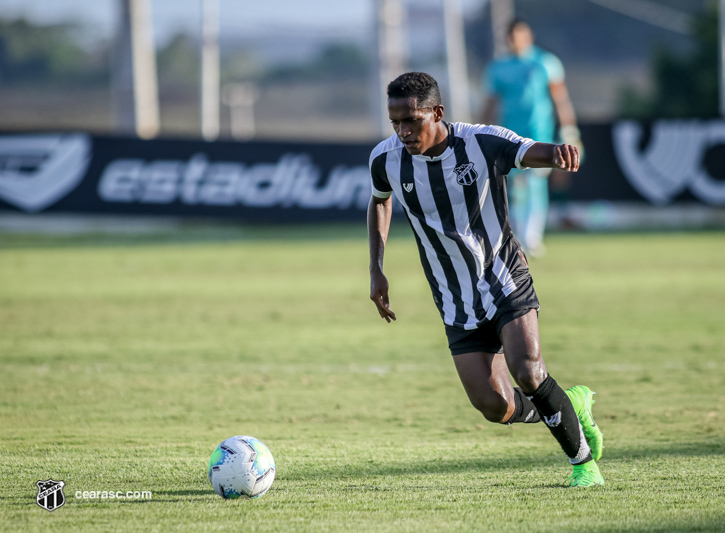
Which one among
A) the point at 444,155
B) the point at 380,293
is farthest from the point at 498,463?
the point at 444,155

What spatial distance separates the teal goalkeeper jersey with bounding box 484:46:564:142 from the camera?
449 inches

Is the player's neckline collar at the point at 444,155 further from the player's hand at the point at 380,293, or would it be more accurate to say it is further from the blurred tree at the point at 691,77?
the blurred tree at the point at 691,77

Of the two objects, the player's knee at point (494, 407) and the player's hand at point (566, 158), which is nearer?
the player's hand at point (566, 158)

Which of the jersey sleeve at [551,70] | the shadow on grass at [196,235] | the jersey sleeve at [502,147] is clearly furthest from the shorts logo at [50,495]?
the shadow on grass at [196,235]

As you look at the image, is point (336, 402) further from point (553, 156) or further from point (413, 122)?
point (553, 156)

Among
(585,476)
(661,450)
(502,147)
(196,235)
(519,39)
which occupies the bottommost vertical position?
(196,235)

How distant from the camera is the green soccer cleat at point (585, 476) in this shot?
4121mm

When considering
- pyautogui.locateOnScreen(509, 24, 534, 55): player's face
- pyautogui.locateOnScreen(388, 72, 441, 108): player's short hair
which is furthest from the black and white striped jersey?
pyautogui.locateOnScreen(509, 24, 534, 55): player's face

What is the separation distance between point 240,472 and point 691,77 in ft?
103

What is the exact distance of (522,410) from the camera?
455 centimetres

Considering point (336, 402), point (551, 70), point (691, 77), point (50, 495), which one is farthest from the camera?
point (691, 77)

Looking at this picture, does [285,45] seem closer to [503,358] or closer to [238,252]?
[238,252]

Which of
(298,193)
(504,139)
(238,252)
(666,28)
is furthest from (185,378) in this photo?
(666,28)

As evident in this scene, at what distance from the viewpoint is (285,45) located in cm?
3822
